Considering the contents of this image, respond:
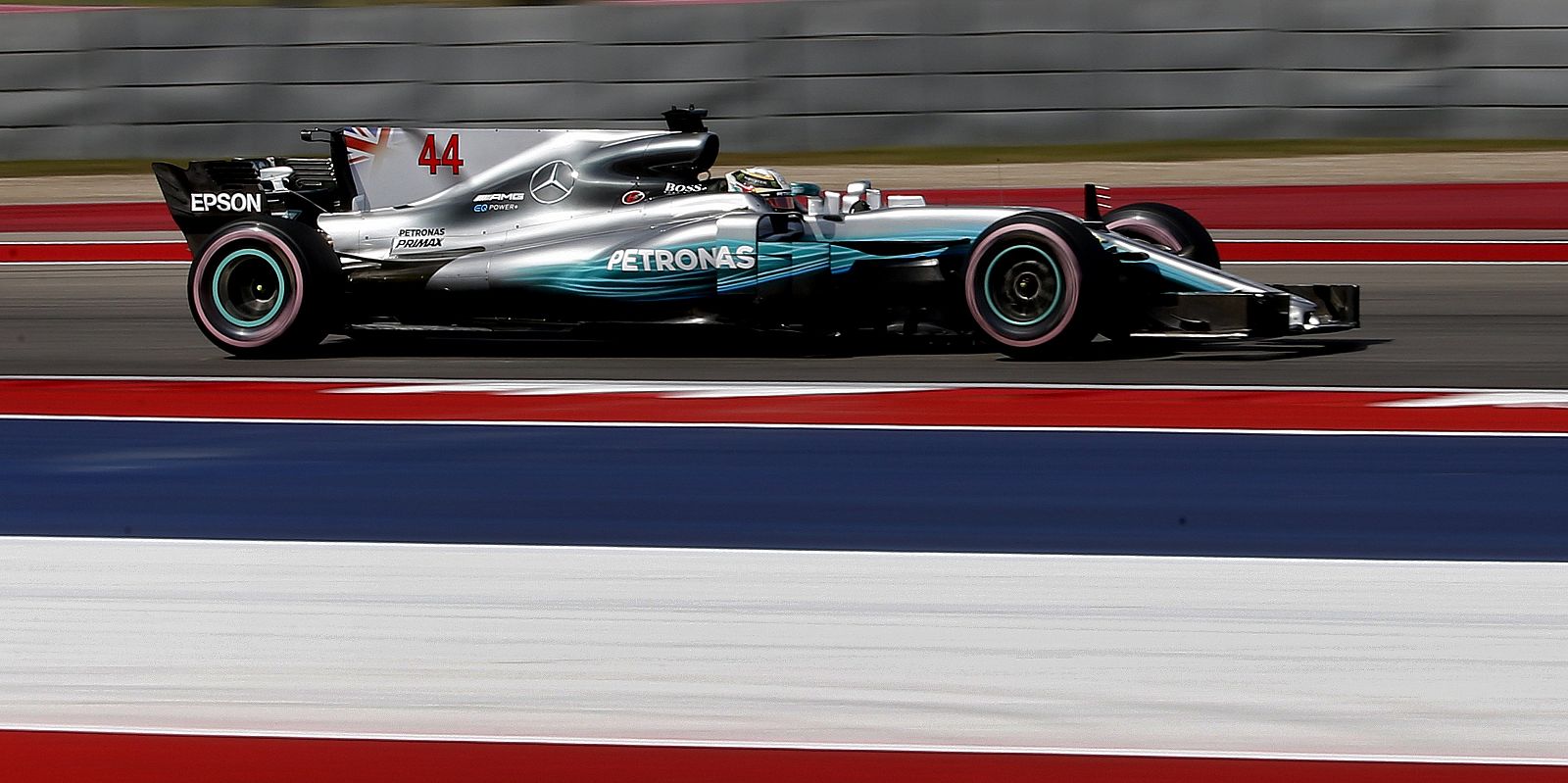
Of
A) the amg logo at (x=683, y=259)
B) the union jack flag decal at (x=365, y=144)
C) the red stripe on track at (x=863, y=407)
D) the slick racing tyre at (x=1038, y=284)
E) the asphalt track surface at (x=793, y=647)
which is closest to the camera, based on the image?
the asphalt track surface at (x=793, y=647)

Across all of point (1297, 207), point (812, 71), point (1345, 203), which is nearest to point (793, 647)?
point (1297, 207)

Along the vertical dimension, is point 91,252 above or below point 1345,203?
above

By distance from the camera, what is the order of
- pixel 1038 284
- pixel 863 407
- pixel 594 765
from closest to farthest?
pixel 594 765
pixel 863 407
pixel 1038 284

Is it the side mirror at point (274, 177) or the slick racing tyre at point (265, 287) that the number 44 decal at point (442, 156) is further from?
the side mirror at point (274, 177)

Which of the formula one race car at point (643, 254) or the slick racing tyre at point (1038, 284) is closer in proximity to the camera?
the slick racing tyre at point (1038, 284)

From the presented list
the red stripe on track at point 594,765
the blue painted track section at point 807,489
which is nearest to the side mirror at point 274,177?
the blue painted track section at point 807,489

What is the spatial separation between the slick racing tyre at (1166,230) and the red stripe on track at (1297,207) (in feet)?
15.8

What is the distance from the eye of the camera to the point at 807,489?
5457 mm

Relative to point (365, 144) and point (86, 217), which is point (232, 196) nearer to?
point (365, 144)

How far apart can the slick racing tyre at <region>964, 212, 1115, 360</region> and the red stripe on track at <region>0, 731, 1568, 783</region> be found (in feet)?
13.7

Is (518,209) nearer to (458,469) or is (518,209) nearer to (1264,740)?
(458,469)

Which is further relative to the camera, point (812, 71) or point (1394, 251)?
point (812, 71)

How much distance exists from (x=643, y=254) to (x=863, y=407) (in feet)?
4.75

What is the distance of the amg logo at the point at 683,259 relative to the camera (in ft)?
25.4
